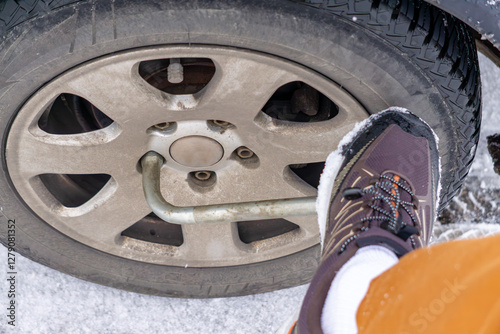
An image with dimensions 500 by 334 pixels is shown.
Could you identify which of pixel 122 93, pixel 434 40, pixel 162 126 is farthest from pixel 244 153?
pixel 434 40

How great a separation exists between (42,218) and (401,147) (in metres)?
1.09

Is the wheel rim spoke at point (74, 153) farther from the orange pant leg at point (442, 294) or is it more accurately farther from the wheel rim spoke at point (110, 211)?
the orange pant leg at point (442, 294)

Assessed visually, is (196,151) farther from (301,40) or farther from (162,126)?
(301,40)

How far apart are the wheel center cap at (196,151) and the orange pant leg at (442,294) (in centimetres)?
66

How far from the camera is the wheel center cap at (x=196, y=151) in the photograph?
144cm

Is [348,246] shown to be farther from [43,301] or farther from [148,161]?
[43,301]

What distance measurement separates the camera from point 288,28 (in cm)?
119

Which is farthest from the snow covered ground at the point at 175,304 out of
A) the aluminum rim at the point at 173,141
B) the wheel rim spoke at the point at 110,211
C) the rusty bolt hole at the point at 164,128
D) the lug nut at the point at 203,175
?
the rusty bolt hole at the point at 164,128

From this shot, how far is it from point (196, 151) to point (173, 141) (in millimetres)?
69

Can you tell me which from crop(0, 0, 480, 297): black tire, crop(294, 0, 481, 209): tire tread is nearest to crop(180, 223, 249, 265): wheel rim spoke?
crop(0, 0, 480, 297): black tire

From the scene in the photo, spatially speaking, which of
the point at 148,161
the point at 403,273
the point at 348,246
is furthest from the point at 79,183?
the point at 403,273

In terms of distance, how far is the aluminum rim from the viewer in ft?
4.19

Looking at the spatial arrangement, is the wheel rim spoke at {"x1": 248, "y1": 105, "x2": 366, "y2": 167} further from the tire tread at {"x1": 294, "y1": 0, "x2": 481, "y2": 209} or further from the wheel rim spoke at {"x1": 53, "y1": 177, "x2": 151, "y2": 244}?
the wheel rim spoke at {"x1": 53, "y1": 177, "x2": 151, "y2": 244}

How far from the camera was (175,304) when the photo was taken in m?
2.05
